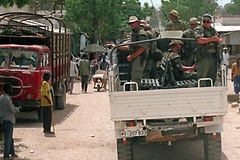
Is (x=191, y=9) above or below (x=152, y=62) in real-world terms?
above

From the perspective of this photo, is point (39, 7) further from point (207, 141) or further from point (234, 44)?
point (207, 141)

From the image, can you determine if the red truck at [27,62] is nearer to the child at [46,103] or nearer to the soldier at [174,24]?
the child at [46,103]

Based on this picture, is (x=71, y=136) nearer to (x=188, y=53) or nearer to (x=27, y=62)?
(x=27, y=62)

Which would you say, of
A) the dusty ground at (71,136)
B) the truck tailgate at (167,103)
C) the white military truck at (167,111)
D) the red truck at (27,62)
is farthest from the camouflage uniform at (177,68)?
the red truck at (27,62)

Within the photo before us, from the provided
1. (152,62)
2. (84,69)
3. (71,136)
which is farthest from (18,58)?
(84,69)

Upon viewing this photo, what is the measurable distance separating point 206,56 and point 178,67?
67 centimetres

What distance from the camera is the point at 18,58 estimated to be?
579 inches

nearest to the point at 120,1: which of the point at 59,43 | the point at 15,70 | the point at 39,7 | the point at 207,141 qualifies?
the point at 39,7

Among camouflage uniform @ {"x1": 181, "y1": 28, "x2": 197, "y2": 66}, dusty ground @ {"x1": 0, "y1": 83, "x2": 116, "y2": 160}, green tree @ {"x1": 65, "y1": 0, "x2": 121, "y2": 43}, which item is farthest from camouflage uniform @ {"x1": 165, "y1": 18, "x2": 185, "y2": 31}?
green tree @ {"x1": 65, "y1": 0, "x2": 121, "y2": 43}

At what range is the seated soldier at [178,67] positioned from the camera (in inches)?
388

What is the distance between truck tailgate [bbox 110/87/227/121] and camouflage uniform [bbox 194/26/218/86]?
42.0 inches

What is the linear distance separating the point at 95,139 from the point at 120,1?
2807 centimetres

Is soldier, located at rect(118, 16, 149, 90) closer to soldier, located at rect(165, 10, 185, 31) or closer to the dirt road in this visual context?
the dirt road

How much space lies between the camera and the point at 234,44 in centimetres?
4028
